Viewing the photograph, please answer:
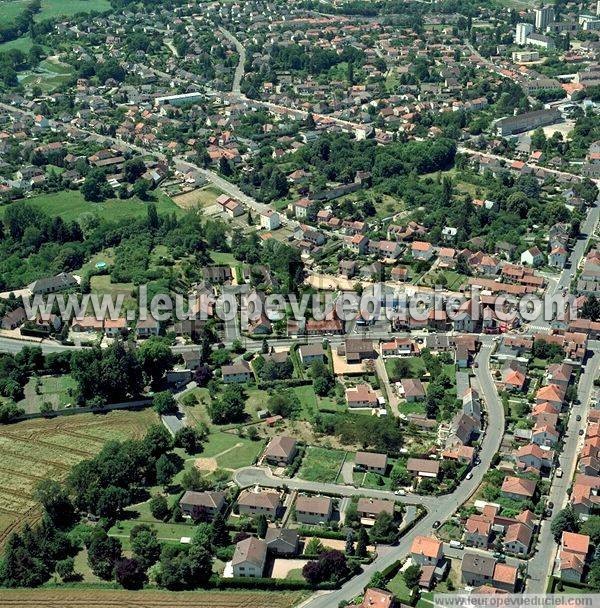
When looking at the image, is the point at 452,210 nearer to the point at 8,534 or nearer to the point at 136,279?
the point at 136,279

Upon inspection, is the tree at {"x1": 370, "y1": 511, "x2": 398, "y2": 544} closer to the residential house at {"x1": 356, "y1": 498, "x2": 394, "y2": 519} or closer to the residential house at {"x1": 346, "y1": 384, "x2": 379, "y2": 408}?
the residential house at {"x1": 356, "y1": 498, "x2": 394, "y2": 519}

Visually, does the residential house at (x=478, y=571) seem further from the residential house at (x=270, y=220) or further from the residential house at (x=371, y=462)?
the residential house at (x=270, y=220)

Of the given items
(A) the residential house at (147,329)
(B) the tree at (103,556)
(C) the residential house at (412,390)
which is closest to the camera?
(B) the tree at (103,556)

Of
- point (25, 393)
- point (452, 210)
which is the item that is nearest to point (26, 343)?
point (25, 393)

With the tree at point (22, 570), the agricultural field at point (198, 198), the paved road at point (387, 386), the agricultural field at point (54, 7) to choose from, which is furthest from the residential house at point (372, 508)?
the agricultural field at point (54, 7)

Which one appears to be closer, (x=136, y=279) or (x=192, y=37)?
(x=136, y=279)

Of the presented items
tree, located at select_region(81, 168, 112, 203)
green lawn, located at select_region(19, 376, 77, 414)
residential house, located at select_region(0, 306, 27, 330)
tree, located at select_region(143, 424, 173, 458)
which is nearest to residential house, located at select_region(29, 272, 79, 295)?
residential house, located at select_region(0, 306, 27, 330)

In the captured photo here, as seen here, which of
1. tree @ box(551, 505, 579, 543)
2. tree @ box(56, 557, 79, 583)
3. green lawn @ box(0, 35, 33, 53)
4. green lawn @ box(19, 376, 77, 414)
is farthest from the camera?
green lawn @ box(0, 35, 33, 53)
